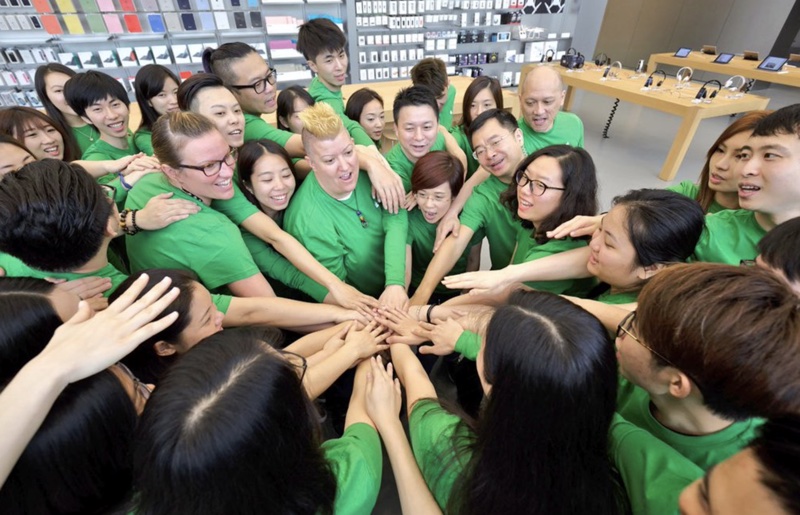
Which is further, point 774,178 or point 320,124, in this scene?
point 320,124

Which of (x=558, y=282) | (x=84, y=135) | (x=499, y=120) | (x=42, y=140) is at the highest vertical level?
(x=499, y=120)

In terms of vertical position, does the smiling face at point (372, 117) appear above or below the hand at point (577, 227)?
above

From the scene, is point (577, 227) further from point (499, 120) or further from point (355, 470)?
point (355, 470)

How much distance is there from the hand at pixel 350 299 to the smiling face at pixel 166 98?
72.2 inches

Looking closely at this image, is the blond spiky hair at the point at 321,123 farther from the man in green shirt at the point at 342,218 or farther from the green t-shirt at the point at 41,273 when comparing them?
the green t-shirt at the point at 41,273

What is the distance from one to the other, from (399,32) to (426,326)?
21.2ft

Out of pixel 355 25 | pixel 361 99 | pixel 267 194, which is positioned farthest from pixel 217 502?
pixel 355 25

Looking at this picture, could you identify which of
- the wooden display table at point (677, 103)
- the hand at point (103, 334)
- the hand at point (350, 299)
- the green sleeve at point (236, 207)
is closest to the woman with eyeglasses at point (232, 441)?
the hand at point (103, 334)

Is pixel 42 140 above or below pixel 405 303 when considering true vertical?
above

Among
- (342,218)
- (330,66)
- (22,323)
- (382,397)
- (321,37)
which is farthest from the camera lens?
(330,66)

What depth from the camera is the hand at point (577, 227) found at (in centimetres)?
156

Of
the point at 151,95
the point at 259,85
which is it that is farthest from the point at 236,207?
the point at 151,95

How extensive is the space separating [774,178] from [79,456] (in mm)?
2319

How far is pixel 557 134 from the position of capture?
2.52 metres
